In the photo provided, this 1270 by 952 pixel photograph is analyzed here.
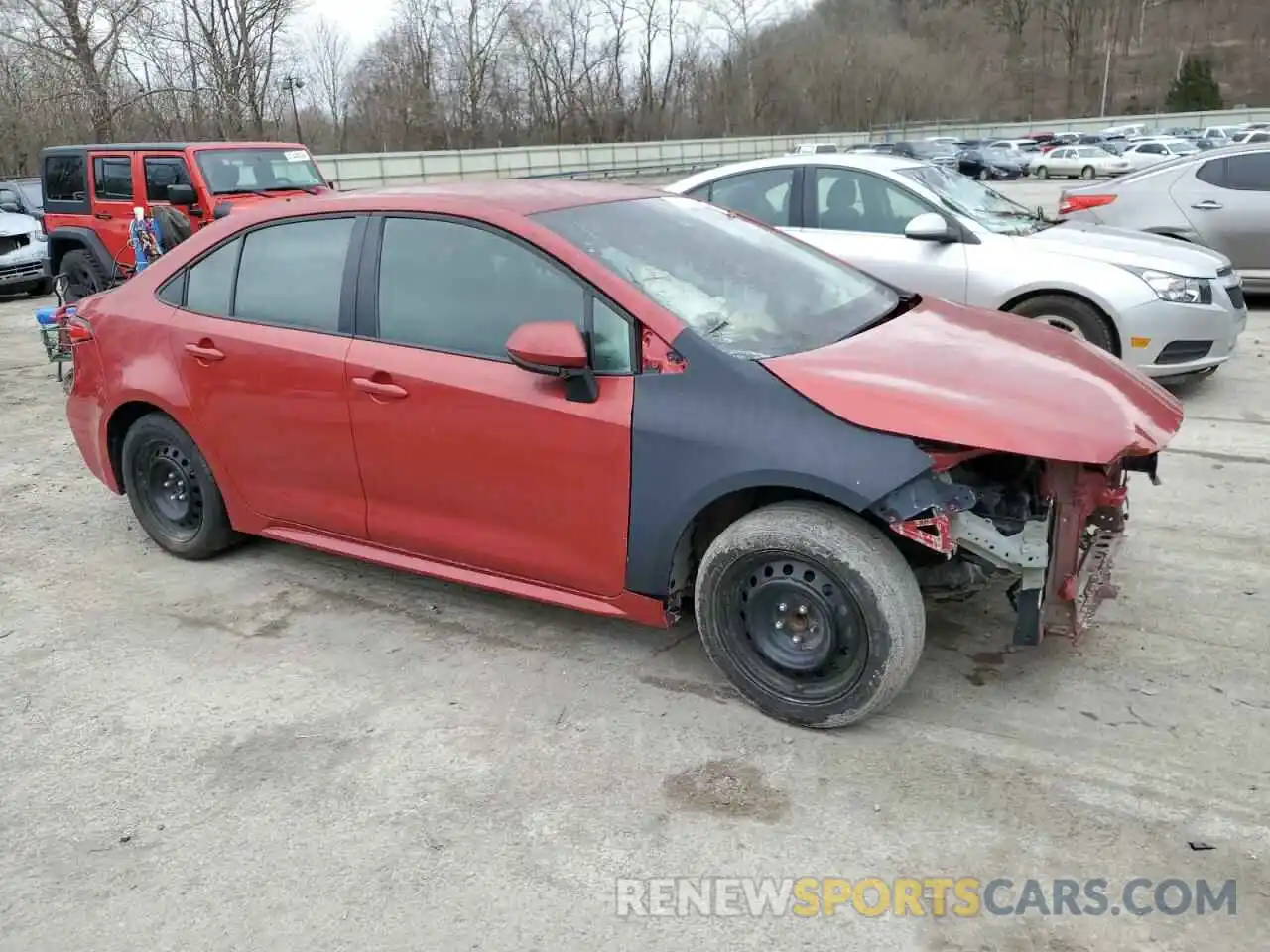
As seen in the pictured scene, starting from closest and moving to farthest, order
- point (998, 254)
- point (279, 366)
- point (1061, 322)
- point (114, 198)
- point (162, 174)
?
point (279, 366)
point (1061, 322)
point (998, 254)
point (162, 174)
point (114, 198)

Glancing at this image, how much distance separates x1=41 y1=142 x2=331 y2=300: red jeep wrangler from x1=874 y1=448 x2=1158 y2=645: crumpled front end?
9.99m

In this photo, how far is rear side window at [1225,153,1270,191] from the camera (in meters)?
8.97

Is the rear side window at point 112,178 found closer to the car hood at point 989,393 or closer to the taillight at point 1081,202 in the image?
the taillight at point 1081,202

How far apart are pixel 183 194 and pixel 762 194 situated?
23.7ft

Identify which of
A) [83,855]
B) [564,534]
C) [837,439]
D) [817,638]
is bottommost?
[83,855]

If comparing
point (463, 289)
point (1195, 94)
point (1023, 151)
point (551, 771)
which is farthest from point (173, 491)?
point (1195, 94)

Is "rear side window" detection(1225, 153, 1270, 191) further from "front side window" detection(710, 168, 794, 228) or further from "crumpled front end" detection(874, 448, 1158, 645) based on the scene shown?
"crumpled front end" detection(874, 448, 1158, 645)

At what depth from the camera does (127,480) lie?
485 cm

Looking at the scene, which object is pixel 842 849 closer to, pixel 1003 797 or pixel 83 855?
pixel 1003 797

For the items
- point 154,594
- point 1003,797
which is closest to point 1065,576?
point 1003,797

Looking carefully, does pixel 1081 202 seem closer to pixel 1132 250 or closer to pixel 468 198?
pixel 1132 250

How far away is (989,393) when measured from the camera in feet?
10.1

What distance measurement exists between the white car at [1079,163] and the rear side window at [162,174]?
116 feet

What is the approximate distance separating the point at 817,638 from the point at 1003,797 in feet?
2.21
